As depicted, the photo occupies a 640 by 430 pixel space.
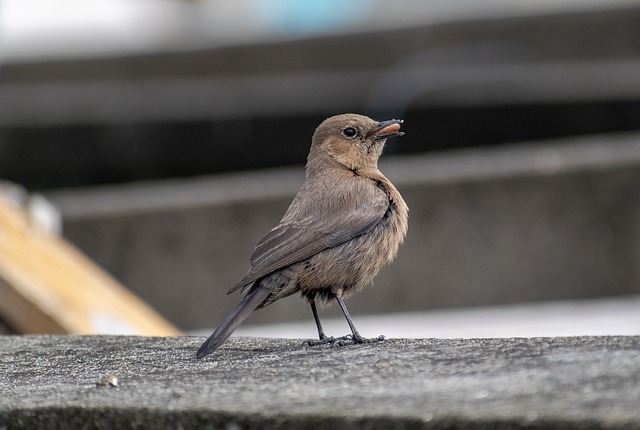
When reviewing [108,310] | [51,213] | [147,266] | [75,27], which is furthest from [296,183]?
[75,27]

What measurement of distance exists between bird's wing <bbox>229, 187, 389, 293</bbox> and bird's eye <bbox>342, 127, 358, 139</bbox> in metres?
0.62

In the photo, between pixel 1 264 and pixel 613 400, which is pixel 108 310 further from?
pixel 613 400

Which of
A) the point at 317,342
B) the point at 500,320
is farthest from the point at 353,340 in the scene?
the point at 500,320

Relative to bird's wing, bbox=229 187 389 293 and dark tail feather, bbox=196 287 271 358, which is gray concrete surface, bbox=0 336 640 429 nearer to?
dark tail feather, bbox=196 287 271 358

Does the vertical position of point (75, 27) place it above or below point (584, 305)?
above

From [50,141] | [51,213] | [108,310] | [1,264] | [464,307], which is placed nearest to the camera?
[1,264]

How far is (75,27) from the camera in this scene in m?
28.7

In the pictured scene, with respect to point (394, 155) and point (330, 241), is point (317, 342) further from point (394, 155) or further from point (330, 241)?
point (394, 155)

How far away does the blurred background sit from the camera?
30.4 ft

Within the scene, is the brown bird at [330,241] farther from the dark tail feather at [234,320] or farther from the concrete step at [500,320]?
the concrete step at [500,320]

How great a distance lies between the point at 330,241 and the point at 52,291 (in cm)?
186

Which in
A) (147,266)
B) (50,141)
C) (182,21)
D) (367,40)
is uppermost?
(182,21)

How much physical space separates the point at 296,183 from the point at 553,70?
5446mm

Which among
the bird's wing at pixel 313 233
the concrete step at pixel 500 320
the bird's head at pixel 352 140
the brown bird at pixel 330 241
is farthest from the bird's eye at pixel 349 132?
the concrete step at pixel 500 320
